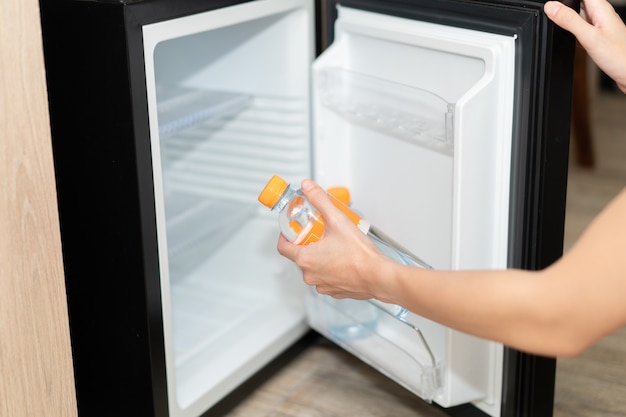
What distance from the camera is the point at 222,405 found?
162 centimetres

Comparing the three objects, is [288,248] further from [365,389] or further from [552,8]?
[365,389]

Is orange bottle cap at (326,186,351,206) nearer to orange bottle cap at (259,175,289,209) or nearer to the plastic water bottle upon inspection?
the plastic water bottle

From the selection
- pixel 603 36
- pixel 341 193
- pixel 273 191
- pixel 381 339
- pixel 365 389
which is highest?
pixel 603 36

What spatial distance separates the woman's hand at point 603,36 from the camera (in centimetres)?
125

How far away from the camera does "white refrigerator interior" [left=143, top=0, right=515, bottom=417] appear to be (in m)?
1.35

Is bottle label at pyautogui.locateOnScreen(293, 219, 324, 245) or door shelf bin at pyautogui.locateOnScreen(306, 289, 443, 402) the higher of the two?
bottle label at pyautogui.locateOnScreen(293, 219, 324, 245)

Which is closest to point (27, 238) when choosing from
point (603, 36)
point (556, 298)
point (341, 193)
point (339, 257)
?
point (339, 257)

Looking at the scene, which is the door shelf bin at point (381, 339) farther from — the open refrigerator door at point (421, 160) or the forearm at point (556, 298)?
the forearm at point (556, 298)

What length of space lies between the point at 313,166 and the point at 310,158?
0.06 feet

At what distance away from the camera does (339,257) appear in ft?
3.71

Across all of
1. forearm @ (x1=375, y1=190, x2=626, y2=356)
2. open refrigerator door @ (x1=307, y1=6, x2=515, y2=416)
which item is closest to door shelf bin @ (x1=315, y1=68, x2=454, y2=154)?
open refrigerator door @ (x1=307, y1=6, x2=515, y2=416)

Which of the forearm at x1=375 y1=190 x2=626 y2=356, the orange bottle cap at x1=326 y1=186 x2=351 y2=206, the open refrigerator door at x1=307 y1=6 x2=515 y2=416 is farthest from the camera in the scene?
the orange bottle cap at x1=326 y1=186 x2=351 y2=206

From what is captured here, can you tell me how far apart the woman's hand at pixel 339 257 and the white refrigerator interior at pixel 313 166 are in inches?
10.3

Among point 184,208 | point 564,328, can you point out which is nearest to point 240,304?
point 184,208
